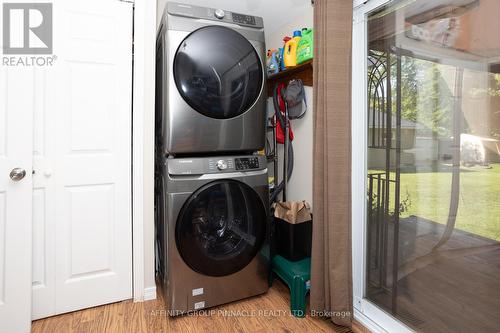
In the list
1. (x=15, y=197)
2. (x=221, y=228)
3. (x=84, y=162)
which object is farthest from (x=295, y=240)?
(x=15, y=197)

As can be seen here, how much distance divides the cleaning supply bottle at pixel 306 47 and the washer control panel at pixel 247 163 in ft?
2.53

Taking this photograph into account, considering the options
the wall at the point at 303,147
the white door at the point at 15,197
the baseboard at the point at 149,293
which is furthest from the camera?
the wall at the point at 303,147

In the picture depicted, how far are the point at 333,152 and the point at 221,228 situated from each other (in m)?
0.85

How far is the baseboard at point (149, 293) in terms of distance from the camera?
2.03 metres

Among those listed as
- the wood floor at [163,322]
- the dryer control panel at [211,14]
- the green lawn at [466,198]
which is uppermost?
the dryer control panel at [211,14]

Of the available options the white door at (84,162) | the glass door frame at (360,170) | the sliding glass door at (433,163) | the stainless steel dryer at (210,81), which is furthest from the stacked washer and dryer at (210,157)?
the sliding glass door at (433,163)

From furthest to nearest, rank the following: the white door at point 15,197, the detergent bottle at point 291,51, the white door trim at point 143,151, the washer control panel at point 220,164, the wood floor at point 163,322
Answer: the detergent bottle at point 291,51 → the white door trim at point 143,151 → the washer control panel at point 220,164 → the wood floor at point 163,322 → the white door at point 15,197

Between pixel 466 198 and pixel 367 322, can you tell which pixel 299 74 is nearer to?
pixel 466 198

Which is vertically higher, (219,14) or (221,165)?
(219,14)

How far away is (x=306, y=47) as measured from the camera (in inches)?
79.0

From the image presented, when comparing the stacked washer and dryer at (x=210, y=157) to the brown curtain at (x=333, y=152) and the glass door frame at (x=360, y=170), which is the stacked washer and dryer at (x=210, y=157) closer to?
the brown curtain at (x=333, y=152)

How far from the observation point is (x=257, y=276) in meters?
2.03

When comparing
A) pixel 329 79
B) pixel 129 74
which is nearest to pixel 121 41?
pixel 129 74

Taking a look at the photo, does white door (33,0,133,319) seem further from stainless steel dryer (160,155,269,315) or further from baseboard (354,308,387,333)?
baseboard (354,308,387,333)
